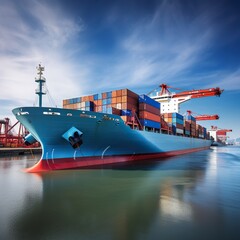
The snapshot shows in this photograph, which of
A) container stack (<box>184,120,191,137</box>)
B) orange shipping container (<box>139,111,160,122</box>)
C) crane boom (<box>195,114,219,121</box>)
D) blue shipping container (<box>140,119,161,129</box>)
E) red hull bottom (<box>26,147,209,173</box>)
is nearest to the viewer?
red hull bottom (<box>26,147,209,173</box>)

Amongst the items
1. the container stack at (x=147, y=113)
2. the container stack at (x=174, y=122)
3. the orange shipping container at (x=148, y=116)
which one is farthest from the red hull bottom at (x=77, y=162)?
the container stack at (x=174, y=122)

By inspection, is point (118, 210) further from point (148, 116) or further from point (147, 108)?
point (147, 108)

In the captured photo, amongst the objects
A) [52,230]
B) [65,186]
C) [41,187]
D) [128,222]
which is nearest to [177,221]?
[128,222]

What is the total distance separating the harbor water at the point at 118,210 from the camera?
19.6 ft

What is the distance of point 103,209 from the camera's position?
26.0 ft

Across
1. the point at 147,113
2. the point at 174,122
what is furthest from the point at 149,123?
the point at 174,122

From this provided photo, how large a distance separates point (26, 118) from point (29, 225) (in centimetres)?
1083

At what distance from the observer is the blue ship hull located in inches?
609

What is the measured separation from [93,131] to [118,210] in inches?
403

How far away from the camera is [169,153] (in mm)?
32625

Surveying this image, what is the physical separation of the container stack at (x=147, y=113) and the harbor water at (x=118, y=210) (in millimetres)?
13289

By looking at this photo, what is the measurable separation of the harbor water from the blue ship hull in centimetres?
381

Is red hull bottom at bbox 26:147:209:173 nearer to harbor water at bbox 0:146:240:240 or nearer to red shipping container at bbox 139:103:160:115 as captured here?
harbor water at bbox 0:146:240:240

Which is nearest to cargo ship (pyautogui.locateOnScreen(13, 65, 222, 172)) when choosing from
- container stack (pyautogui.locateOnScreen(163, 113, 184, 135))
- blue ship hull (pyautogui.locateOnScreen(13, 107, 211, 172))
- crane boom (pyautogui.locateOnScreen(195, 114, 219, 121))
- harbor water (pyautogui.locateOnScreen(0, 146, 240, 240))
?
blue ship hull (pyautogui.locateOnScreen(13, 107, 211, 172))
